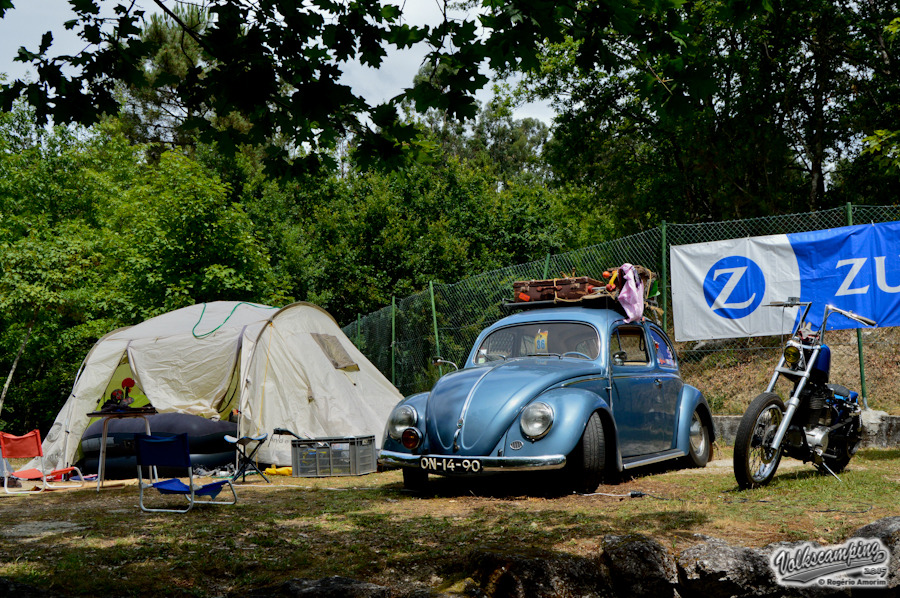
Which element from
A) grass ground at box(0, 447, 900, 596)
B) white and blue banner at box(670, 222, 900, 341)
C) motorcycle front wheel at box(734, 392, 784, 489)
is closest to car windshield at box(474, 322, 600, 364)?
Result: grass ground at box(0, 447, 900, 596)

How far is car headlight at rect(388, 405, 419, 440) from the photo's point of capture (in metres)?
6.85

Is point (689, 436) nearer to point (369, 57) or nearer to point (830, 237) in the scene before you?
point (830, 237)

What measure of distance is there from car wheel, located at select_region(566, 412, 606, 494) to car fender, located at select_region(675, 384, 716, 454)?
179cm

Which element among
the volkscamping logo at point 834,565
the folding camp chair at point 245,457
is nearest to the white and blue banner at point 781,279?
the volkscamping logo at point 834,565

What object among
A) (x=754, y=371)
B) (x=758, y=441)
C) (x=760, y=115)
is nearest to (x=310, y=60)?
(x=758, y=441)

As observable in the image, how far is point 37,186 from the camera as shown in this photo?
23.0 m

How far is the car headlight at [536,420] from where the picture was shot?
6160 millimetres

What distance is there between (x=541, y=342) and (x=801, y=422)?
8.07ft

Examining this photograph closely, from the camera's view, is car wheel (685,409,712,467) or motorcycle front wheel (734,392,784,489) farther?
car wheel (685,409,712,467)

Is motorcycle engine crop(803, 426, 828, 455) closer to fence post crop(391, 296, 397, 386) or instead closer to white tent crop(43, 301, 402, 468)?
white tent crop(43, 301, 402, 468)

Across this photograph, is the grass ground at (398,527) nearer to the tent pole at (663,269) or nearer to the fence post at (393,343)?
the tent pole at (663,269)

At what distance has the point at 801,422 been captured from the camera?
658 cm

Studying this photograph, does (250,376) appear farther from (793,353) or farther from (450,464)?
(793,353)

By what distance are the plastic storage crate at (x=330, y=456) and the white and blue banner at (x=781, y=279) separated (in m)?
4.34
